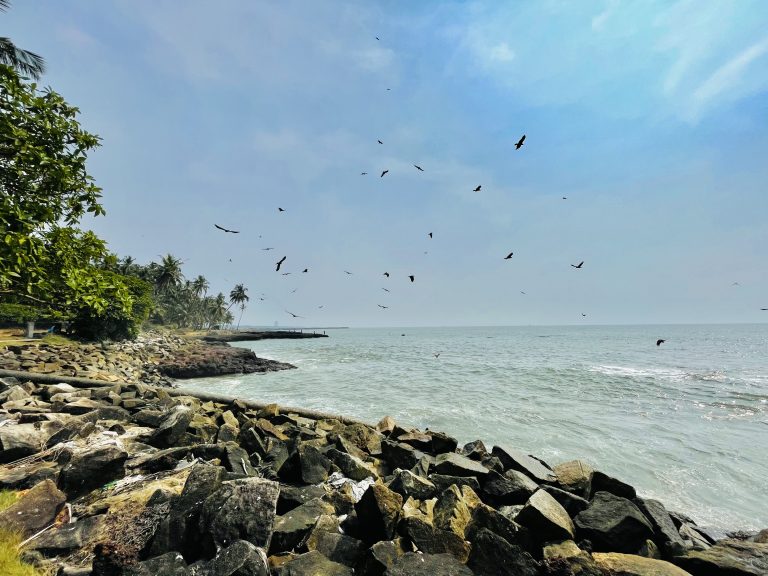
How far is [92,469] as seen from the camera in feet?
15.1

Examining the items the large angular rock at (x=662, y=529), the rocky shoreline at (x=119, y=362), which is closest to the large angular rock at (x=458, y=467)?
the large angular rock at (x=662, y=529)

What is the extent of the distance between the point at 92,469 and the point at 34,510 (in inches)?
29.0

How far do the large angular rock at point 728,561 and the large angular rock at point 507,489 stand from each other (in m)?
1.79

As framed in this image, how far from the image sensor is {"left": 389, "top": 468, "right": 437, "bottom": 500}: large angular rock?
489cm

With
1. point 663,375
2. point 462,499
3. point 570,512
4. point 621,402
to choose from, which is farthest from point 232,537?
point 663,375

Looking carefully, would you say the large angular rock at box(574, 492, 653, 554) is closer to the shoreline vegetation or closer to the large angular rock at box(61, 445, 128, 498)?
the shoreline vegetation

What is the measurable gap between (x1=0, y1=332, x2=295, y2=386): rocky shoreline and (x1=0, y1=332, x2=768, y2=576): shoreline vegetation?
470 inches

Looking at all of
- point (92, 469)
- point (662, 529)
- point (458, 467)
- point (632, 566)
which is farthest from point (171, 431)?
point (662, 529)

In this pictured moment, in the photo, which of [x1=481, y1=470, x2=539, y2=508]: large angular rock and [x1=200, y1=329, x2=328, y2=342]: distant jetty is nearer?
[x1=481, y1=470, x2=539, y2=508]: large angular rock

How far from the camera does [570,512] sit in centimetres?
491

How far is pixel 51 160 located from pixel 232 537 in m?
7.62

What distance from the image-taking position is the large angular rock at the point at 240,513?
3.24 metres

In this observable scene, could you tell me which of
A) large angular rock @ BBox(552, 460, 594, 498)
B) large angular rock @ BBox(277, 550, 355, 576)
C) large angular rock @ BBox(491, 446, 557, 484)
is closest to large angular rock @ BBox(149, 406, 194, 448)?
large angular rock @ BBox(277, 550, 355, 576)

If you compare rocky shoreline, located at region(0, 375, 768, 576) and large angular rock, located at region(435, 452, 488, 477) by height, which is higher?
rocky shoreline, located at region(0, 375, 768, 576)
